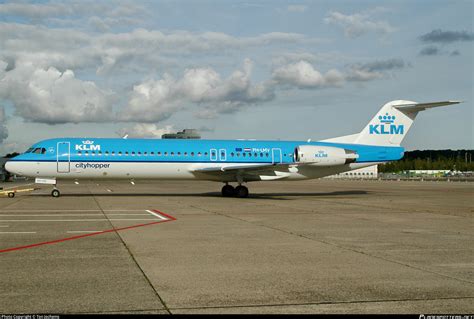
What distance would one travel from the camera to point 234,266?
899cm

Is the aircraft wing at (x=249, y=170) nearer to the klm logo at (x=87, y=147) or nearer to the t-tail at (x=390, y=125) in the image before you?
the klm logo at (x=87, y=147)

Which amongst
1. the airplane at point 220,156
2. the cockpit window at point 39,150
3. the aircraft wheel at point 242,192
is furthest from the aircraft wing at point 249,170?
the cockpit window at point 39,150

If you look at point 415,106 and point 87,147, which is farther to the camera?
point 415,106

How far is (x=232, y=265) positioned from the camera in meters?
9.09

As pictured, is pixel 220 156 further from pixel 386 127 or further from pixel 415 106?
pixel 415 106

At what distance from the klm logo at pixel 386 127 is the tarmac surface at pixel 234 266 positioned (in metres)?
17.8

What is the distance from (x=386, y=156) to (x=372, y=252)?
949 inches

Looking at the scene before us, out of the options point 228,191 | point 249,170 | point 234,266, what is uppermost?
point 249,170

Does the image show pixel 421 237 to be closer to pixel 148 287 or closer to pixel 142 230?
pixel 142 230

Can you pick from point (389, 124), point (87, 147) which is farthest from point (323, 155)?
point (87, 147)

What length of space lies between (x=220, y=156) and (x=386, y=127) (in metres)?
10.9

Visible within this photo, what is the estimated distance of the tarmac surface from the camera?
257 inches

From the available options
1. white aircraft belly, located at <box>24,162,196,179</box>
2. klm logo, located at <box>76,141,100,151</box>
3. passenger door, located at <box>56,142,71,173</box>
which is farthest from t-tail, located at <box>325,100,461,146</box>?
passenger door, located at <box>56,142,71,173</box>

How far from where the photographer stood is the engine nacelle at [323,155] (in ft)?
102
